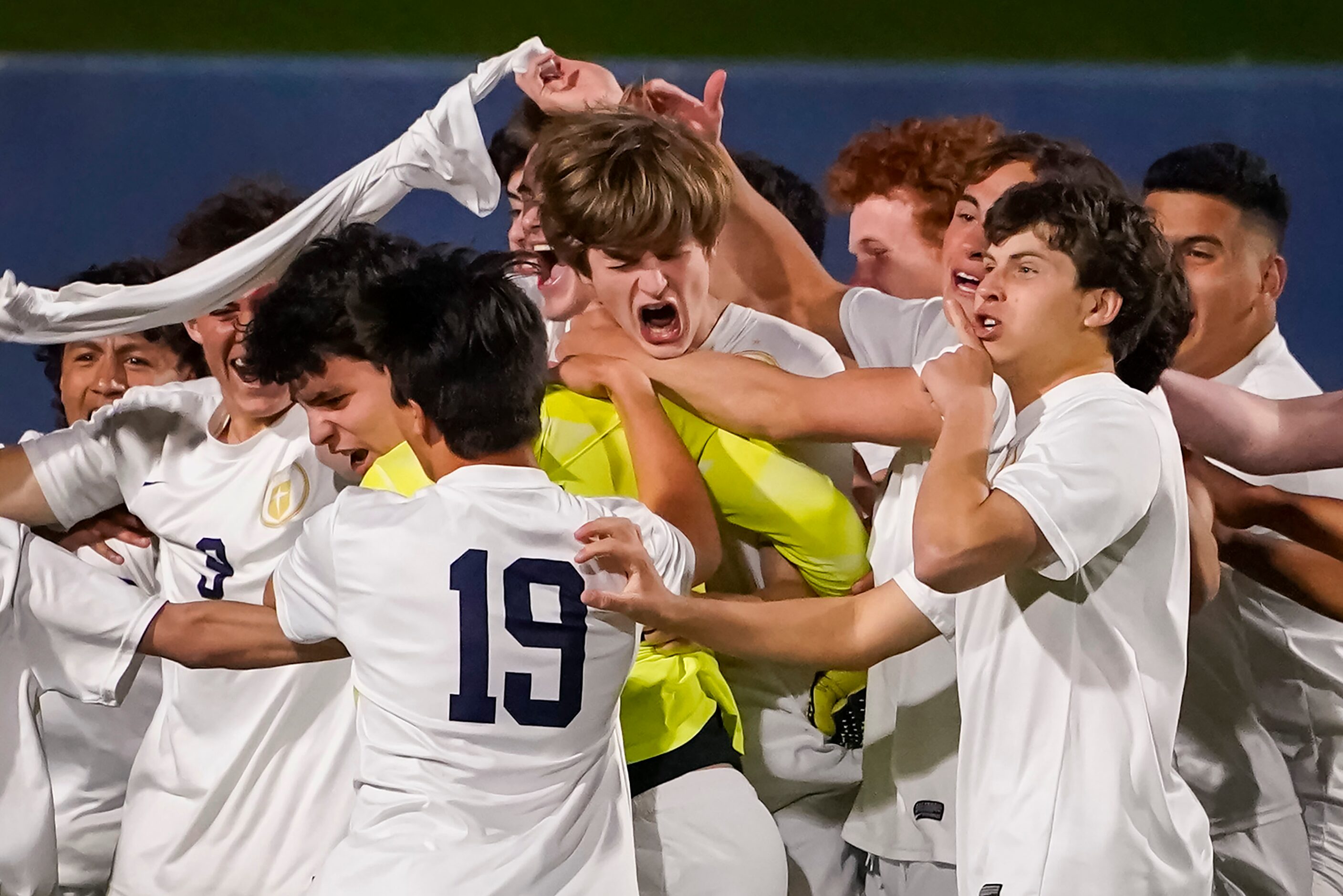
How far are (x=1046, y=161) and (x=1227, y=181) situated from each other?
27 centimetres

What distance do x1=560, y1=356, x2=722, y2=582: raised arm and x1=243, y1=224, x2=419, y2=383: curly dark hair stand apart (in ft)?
0.86

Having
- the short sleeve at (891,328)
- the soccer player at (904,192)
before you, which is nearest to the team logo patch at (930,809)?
the short sleeve at (891,328)

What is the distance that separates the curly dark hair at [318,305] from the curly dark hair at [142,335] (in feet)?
0.49

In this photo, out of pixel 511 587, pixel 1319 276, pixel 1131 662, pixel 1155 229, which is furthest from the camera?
pixel 1319 276

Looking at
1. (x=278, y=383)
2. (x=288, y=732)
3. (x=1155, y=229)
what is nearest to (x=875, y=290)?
(x=1155, y=229)

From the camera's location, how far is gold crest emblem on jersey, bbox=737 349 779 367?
4.77ft

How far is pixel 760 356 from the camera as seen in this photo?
1.46m

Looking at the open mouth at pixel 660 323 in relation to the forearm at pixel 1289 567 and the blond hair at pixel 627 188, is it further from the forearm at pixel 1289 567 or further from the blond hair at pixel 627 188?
the forearm at pixel 1289 567

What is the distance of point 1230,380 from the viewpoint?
153cm

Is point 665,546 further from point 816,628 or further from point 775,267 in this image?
point 775,267

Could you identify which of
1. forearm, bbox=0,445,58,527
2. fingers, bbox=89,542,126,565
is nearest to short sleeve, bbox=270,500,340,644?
fingers, bbox=89,542,126,565

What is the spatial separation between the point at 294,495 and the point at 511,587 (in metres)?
0.42

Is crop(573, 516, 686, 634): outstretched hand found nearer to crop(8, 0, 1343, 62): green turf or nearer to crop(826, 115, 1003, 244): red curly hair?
crop(826, 115, 1003, 244): red curly hair

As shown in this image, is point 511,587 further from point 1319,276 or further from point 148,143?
point 1319,276
